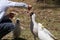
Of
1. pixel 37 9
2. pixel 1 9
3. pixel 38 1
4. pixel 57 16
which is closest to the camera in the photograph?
pixel 1 9

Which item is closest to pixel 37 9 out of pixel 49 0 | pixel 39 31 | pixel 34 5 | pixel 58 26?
pixel 34 5

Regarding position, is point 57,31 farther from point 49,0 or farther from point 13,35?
point 49,0

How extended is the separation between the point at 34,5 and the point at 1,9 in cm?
348

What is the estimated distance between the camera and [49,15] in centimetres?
739

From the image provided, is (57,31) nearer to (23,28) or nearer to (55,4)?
(23,28)

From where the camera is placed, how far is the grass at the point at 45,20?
233 inches

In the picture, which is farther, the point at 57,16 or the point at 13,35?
the point at 57,16

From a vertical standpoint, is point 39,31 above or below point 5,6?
below

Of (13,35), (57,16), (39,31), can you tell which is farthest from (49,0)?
(39,31)

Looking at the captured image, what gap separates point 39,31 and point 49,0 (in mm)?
3869

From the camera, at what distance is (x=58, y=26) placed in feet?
21.0

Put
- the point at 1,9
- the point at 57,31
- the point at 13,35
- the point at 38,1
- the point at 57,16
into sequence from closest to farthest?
the point at 1,9 < the point at 13,35 < the point at 57,31 < the point at 57,16 < the point at 38,1

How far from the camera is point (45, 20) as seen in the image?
688 cm

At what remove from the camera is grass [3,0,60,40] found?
591cm
